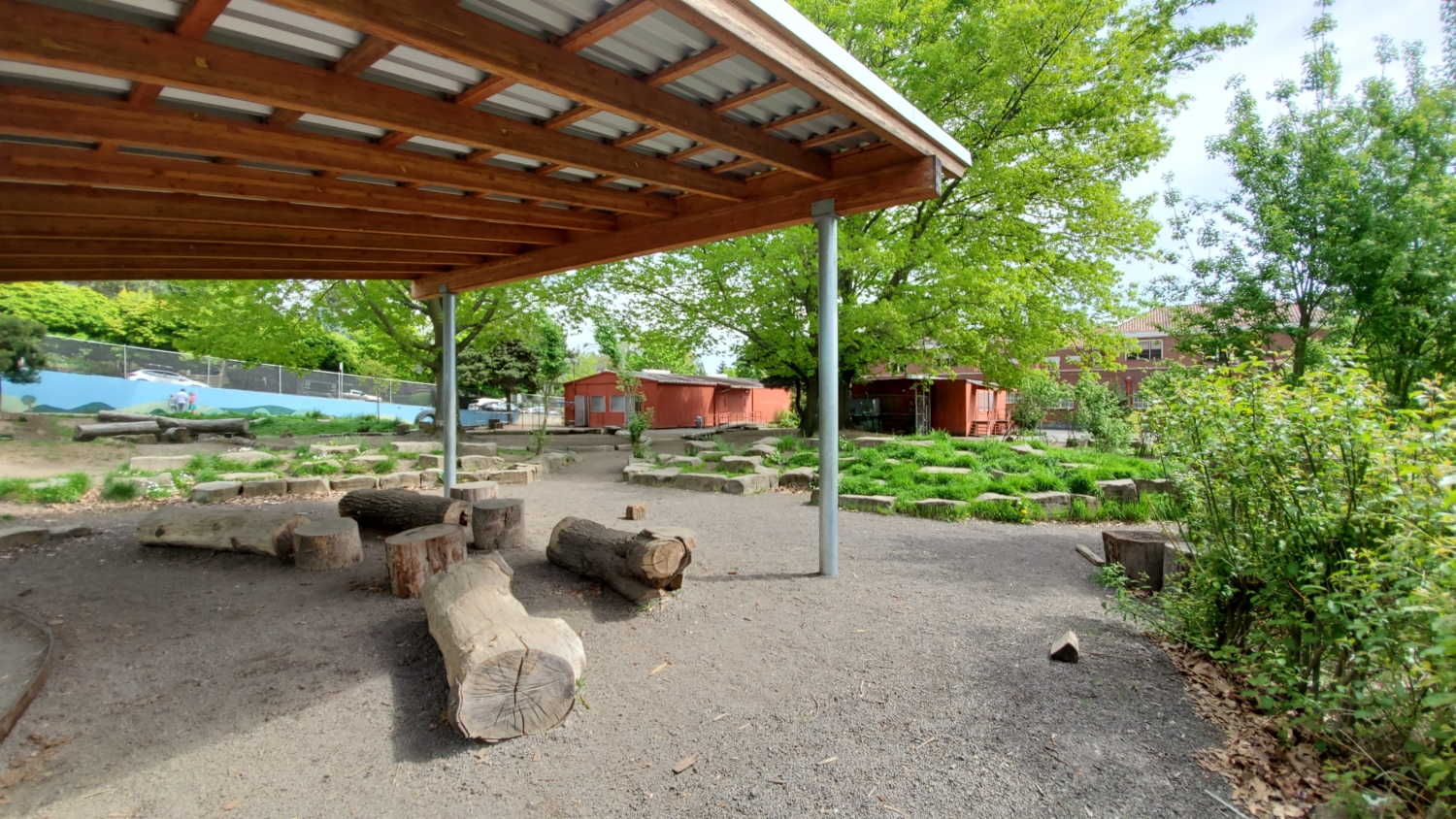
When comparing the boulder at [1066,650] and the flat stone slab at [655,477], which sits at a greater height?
the flat stone slab at [655,477]

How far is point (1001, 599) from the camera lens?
432 centimetres

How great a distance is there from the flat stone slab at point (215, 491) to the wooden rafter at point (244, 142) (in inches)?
212

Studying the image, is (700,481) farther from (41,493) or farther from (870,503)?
(41,493)

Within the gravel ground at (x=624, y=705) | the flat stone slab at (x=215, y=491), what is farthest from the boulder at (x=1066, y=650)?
the flat stone slab at (x=215, y=491)

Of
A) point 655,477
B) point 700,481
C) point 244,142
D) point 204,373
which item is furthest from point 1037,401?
point 204,373

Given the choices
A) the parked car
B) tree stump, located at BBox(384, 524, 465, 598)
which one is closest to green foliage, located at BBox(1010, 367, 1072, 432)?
tree stump, located at BBox(384, 524, 465, 598)

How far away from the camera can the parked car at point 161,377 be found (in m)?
20.7

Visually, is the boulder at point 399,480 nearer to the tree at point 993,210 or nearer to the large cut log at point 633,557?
the large cut log at point 633,557

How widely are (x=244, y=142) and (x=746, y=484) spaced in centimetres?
671

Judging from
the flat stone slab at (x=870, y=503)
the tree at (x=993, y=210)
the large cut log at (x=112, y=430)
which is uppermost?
the tree at (x=993, y=210)

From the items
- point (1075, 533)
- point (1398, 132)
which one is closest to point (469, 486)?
point (1075, 533)

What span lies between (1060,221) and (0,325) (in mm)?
28008

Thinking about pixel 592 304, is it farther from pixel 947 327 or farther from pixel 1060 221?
pixel 1060 221

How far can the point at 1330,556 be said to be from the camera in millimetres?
2502
